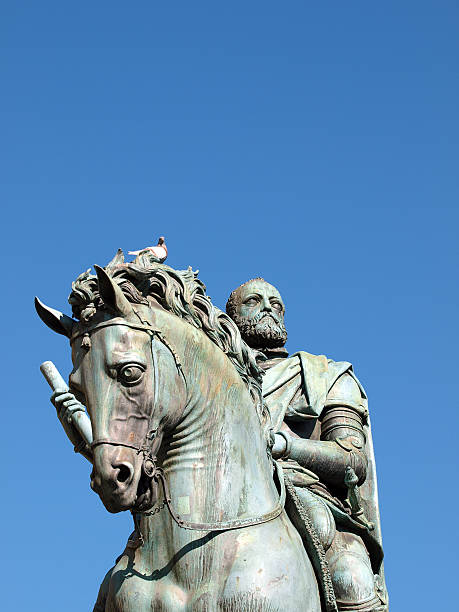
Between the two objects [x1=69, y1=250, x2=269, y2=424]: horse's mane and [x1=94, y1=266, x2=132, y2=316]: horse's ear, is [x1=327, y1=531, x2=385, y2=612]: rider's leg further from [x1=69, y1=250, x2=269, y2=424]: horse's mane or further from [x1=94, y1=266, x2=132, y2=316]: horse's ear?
[x1=94, y1=266, x2=132, y2=316]: horse's ear

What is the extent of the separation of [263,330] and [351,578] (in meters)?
3.27

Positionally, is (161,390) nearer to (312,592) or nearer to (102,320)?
(102,320)

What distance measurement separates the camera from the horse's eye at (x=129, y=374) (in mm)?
7066

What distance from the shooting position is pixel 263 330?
11.5m

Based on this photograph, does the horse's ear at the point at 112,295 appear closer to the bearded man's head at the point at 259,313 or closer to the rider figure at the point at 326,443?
the rider figure at the point at 326,443

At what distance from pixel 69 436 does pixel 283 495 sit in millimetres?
1539

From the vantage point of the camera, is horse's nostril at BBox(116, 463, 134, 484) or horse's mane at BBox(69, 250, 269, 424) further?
horse's mane at BBox(69, 250, 269, 424)

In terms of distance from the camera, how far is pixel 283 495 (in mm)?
7887

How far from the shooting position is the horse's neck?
24.0ft

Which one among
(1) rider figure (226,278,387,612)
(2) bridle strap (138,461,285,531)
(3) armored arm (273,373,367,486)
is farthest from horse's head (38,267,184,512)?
(3) armored arm (273,373,367,486)

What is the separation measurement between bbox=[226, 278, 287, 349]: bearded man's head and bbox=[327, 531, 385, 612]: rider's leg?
287cm

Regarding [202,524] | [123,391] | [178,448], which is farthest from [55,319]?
[202,524]

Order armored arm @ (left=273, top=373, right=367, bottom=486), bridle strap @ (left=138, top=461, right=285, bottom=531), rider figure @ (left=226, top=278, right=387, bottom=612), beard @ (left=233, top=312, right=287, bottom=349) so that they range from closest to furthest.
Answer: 1. bridle strap @ (left=138, top=461, right=285, bottom=531)
2. rider figure @ (left=226, top=278, right=387, bottom=612)
3. armored arm @ (left=273, top=373, right=367, bottom=486)
4. beard @ (left=233, top=312, right=287, bottom=349)

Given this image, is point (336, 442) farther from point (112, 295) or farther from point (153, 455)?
point (112, 295)
